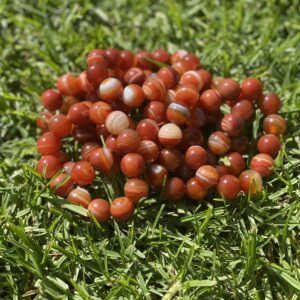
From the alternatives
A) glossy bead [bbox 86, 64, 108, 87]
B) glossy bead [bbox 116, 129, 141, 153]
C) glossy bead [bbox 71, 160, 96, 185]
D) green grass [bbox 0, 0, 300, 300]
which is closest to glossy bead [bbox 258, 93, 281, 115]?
green grass [bbox 0, 0, 300, 300]

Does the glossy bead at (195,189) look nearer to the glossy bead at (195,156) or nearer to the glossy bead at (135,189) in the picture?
the glossy bead at (195,156)

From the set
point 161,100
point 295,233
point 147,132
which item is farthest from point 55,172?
point 295,233

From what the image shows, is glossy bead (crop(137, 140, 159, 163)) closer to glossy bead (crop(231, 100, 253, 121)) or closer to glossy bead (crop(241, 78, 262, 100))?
glossy bead (crop(231, 100, 253, 121))

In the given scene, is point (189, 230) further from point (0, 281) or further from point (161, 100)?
point (0, 281)

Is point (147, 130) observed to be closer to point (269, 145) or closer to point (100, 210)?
point (100, 210)

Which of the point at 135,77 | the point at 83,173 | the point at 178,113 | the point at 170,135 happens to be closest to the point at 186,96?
the point at 178,113

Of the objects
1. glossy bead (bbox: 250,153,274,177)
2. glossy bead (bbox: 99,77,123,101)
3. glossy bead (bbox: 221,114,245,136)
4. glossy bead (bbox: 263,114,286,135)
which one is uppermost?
glossy bead (bbox: 99,77,123,101)

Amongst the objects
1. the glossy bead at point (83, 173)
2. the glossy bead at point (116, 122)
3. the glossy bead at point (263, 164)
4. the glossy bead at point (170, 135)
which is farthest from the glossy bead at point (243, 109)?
the glossy bead at point (83, 173)
